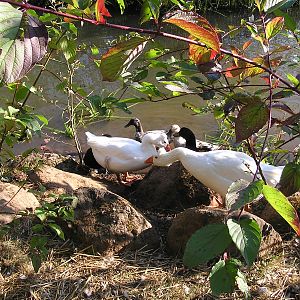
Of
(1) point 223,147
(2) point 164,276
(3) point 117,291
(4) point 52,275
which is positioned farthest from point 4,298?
(1) point 223,147

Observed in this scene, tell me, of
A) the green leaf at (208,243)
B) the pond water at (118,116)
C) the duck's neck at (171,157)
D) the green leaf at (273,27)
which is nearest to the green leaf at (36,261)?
the green leaf at (208,243)

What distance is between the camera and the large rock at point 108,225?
87.7 inches

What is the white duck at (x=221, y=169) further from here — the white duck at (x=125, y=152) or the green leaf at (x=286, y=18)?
the green leaf at (x=286, y=18)

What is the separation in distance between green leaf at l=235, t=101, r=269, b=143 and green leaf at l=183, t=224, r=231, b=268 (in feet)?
0.67

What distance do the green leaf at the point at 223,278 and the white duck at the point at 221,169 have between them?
154 cm

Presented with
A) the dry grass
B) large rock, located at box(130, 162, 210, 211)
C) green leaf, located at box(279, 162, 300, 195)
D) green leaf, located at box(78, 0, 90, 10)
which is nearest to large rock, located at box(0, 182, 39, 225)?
the dry grass

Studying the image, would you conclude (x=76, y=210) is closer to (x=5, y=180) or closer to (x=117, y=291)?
(x=117, y=291)

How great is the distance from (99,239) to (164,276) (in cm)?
35

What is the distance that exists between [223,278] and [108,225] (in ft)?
4.02

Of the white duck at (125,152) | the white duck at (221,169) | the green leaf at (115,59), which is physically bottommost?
the white duck at (125,152)

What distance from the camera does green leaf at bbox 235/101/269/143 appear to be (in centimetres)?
100

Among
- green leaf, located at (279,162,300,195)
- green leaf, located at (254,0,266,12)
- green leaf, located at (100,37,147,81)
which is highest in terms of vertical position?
green leaf, located at (254,0,266,12)

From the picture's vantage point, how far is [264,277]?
2070mm

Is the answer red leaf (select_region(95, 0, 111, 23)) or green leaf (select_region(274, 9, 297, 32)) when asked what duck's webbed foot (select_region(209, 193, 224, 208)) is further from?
red leaf (select_region(95, 0, 111, 23))
